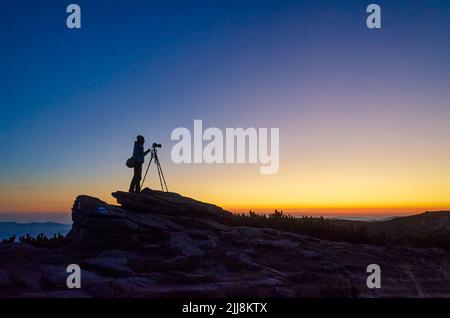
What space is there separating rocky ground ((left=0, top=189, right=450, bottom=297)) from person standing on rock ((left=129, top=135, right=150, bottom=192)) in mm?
736

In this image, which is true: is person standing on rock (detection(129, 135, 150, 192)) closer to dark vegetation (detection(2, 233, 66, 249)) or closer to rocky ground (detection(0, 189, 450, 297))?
rocky ground (detection(0, 189, 450, 297))

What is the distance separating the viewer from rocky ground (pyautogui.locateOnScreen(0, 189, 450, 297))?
12.7 metres

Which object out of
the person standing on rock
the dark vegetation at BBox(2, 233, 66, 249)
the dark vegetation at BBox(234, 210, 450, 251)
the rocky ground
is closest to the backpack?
the person standing on rock

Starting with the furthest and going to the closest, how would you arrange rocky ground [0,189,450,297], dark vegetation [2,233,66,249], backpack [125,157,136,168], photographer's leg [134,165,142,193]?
1. photographer's leg [134,165,142,193]
2. backpack [125,157,136,168]
3. dark vegetation [2,233,66,249]
4. rocky ground [0,189,450,297]

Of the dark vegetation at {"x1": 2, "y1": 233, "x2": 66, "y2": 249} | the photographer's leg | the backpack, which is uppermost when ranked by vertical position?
the backpack

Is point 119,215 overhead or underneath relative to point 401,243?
overhead

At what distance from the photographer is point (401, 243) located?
21750mm

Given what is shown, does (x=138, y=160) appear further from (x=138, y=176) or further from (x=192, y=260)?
(x=192, y=260)

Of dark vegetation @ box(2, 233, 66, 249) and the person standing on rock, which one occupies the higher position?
the person standing on rock

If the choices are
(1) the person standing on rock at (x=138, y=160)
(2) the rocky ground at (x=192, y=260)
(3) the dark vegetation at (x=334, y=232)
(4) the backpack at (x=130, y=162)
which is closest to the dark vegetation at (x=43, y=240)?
(2) the rocky ground at (x=192, y=260)
